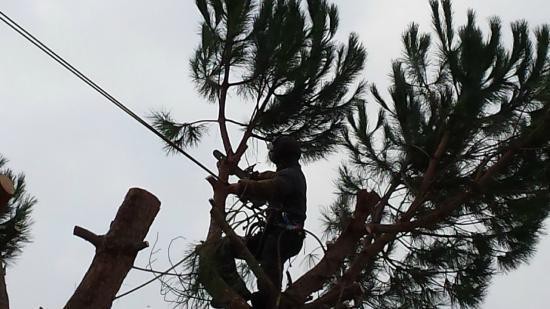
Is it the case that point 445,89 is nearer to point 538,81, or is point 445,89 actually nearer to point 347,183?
point 538,81

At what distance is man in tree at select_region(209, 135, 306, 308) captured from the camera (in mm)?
3748

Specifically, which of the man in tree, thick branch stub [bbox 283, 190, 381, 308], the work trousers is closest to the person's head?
the man in tree

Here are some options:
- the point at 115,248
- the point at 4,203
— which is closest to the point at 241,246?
the point at 115,248

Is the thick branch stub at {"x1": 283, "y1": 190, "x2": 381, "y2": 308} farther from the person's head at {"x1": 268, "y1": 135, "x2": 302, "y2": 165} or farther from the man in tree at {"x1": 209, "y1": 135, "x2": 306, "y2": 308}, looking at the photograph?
the person's head at {"x1": 268, "y1": 135, "x2": 302, "y2": 165}

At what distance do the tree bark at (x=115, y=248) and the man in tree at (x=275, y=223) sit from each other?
2.01 feet

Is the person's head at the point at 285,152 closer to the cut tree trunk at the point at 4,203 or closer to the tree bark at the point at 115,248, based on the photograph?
the tree bark at the point at 115,248

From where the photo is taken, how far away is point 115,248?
3072mm

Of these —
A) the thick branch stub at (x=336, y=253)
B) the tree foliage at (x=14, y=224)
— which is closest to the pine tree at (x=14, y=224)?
the tree foliage at (x=14, y=224)

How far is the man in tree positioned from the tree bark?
2.01 feet

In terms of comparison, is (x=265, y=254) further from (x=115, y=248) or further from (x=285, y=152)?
(x=115, y=248)

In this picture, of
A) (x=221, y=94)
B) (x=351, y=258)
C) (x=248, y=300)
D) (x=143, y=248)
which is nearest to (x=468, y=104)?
(x=351, y=258)

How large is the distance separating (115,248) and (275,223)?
3.37ft

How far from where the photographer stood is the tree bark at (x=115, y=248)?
9.82 feet

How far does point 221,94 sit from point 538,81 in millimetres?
1806
